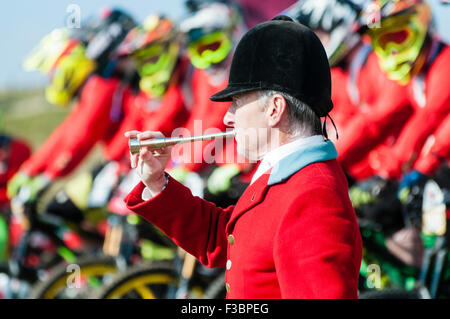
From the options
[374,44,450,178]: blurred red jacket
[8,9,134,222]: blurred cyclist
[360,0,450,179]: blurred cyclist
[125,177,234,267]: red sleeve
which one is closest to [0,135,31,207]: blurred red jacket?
[8,9,134,222]: blurred cyclist

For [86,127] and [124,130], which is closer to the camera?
[86,127]

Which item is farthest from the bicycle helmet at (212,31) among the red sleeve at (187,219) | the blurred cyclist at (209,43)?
the red sleeve at (187,219)

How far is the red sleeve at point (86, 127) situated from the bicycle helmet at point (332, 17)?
2.05 meters

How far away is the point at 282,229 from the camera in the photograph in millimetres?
1721

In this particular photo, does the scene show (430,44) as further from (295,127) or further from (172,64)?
(295,127)

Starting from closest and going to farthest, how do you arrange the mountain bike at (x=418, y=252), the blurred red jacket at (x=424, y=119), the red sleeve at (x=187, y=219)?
the red sleeve at (x=187, y=219), the mountain bike at (x=418, y=252), the blurred red jacket at (x=424, y=119)

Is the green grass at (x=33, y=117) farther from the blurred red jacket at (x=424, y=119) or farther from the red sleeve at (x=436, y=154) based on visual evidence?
the red sleeve at (x=436, y=154)

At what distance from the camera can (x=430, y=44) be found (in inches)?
Answer: 170

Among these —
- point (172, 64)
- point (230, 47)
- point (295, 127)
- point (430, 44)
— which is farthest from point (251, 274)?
point (172, 64)

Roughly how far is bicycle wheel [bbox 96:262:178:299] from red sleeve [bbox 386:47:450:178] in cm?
135

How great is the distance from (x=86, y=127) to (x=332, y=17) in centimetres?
227

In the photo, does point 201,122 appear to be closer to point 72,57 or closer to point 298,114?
point 72,57

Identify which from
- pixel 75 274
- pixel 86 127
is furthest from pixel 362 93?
pixel 86 127

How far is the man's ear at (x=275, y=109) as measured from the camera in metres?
1.87
